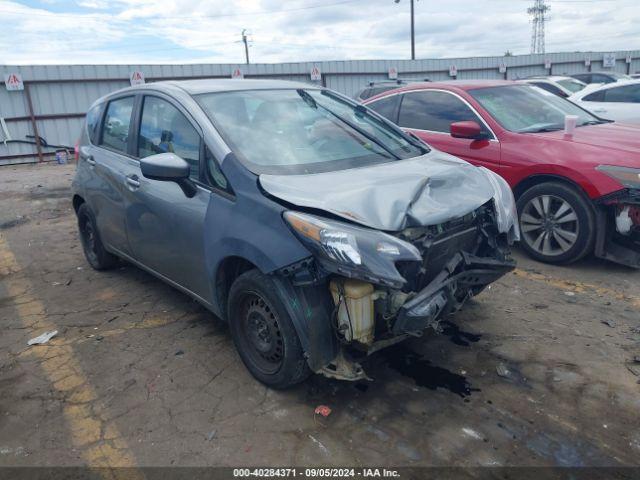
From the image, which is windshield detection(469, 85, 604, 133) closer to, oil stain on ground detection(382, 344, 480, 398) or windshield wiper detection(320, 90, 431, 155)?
windshield wiper detection(320, 90, 431, 155)

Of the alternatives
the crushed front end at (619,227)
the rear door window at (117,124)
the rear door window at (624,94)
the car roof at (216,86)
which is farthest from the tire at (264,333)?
the rear door window at (624,94)

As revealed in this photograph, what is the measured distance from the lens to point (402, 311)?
8.49 ft

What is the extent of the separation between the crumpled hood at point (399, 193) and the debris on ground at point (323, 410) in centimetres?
112

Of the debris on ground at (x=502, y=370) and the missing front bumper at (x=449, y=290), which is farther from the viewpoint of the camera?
the debris on ground at (x=502, y=370)

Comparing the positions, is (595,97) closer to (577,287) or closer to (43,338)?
(577,287)

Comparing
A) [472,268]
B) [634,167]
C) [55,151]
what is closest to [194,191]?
[472,268]

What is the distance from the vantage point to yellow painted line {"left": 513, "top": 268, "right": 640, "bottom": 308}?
4.23 meters

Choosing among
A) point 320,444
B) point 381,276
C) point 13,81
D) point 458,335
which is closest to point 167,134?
point 381,276

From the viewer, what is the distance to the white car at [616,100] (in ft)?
30.4

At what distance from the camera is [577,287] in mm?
4469

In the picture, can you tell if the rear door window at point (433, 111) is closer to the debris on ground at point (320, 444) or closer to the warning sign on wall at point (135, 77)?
the debris on ground at point (320, 444)

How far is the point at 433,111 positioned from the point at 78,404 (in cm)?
482

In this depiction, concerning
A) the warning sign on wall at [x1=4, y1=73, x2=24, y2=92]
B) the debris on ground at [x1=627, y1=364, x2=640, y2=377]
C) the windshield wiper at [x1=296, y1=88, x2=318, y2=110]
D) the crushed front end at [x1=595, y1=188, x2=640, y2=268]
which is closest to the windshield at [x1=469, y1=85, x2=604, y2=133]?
the crushed front end at [x1=595, y1=188, x2=640, y2=268]

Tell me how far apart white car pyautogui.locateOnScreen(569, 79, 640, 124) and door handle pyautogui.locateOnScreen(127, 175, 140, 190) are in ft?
26.8
